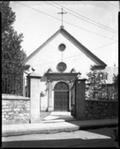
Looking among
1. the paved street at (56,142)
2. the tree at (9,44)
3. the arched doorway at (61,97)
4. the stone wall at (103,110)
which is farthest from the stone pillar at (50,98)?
the paved street at (56,142)

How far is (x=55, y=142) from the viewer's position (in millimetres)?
7867

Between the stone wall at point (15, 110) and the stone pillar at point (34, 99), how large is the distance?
0.26 metres

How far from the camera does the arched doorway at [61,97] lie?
2294 centimetres

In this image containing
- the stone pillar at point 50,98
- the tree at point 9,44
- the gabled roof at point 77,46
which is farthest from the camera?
the gabled roof at point 77,46

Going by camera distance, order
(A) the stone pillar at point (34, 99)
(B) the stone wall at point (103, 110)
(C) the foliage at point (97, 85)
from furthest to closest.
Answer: (C) the foliage at point (97, 85), (B) the stone wall at point (103, 110), (A) the stone pillar at point (34, 99)

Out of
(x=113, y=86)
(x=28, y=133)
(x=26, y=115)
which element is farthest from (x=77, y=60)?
(x=28, y=133)

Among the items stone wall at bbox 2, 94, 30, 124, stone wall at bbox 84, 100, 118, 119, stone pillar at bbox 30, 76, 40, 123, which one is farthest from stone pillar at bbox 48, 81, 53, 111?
stone wall at bbox 2, 94, 30, 124

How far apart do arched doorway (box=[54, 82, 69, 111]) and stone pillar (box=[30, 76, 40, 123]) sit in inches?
419

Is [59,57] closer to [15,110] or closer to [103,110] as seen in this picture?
[103,110]

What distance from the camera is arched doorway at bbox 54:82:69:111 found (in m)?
22.9

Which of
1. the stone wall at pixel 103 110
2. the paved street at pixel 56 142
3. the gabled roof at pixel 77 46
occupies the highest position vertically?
the gabled roof at pixel 77 46

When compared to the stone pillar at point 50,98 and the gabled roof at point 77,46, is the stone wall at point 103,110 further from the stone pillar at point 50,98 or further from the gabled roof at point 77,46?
the gabled roof at point 77,46

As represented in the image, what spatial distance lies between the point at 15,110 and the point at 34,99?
117cm

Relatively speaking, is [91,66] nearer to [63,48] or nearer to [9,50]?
[63,48]
